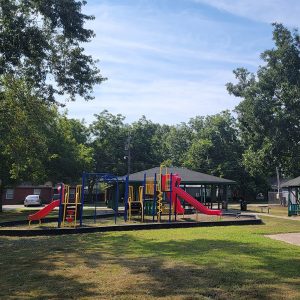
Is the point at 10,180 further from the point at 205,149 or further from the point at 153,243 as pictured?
the point at 205,149

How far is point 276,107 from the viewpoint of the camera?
1684 inches

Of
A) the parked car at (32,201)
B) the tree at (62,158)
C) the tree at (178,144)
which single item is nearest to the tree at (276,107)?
the tree at (62,158)

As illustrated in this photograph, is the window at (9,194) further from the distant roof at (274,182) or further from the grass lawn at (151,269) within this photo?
the grass lawn at (151,269)

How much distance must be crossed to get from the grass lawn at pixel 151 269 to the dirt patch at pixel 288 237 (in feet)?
2.31

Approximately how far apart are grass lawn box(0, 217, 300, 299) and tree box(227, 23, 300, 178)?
30.0m

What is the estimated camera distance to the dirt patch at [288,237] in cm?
1374

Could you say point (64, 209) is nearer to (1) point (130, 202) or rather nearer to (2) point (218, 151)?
(1) point (130, 202)

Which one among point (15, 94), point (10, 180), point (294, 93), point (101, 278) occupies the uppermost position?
point (294, 93)

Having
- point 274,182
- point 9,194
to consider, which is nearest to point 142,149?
point 9,194

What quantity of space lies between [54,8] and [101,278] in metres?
11.6

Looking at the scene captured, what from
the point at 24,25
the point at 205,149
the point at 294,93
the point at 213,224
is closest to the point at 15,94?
the point at 24,25

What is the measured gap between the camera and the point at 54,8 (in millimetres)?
15852

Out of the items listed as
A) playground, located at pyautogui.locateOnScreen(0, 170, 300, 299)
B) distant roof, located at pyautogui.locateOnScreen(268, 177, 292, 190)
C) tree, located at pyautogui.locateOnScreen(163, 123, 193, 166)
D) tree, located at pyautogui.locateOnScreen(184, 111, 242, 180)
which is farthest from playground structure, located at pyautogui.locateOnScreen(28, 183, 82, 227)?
tree, located at pyautogui.locateOnScreen(163, 123, 193, 166)

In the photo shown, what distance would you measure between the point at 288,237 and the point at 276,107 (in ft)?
98.3
